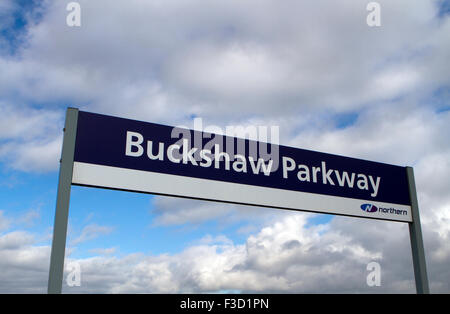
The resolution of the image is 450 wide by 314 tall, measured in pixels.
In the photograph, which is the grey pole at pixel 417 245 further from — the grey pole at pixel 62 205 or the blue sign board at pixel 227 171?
the grey pole at pixel 62 205

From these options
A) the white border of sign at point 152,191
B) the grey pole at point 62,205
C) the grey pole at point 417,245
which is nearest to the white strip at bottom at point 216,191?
the white border of sign at point 152,191

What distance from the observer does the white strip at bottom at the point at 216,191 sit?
725cm

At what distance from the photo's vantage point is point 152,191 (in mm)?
7590

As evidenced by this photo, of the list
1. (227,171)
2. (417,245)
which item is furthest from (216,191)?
(417,245)

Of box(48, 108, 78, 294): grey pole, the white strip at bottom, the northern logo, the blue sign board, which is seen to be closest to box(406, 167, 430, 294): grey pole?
the blue sign board

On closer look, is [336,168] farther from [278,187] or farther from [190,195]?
[190,195]

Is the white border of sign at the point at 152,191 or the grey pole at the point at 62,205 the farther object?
the white border of sign at the point at 152,191

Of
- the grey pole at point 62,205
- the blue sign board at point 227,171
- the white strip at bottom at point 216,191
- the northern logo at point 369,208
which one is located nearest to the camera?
the grey pole at point 62,205

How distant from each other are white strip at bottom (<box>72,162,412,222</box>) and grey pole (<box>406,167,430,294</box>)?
600mm

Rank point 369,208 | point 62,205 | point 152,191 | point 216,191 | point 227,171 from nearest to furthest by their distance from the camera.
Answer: point 62,205, point 152,191, point 216,191, point 227,171, point 369,208

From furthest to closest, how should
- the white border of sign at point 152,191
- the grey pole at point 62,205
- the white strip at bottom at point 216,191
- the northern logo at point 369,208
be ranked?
the northern logo at point 369,208, the white strip at bottom at point 216,191, the white border of sign at point 152,191, the grey pole at point 62,205

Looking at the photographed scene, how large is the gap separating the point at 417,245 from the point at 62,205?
27.3 feet

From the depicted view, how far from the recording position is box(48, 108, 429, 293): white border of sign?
21.5ft

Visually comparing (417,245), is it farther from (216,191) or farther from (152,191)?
(152,191)
